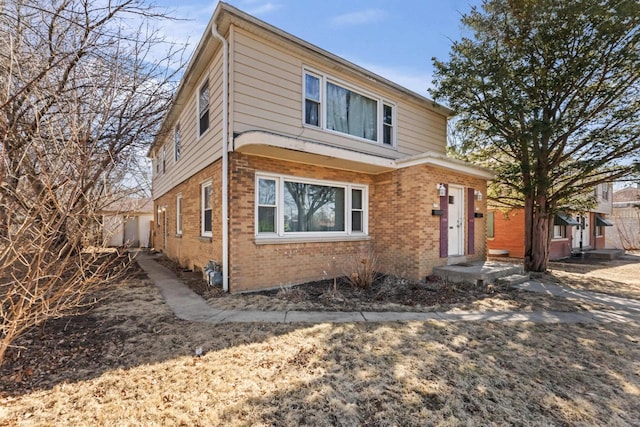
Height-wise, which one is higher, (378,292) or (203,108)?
(203,108)

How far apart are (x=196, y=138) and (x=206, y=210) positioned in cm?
228

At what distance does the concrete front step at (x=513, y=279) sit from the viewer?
25.7 feet

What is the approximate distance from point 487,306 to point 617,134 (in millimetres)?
6959

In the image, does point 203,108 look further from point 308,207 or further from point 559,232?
point 559,232

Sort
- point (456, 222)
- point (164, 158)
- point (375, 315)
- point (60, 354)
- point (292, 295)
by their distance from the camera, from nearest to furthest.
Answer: point (60, 354) < point (375, 315) < point (292, 295) < point (456, 222) < point (164, 158)

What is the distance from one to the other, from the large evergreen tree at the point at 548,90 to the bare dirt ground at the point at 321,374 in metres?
5.78

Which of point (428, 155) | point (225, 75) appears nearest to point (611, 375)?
point (428, 155)

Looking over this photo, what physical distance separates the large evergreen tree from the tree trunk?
3 cm

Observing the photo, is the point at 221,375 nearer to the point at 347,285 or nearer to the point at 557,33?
the point at 347,285

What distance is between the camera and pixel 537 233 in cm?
984

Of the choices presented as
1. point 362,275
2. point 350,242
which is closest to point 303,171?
point 350,242

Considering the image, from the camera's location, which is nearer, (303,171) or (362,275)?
(362,275)

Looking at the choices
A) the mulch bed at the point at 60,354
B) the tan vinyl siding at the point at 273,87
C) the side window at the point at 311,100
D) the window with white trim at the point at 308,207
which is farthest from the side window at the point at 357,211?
the mulch bed at the point at 60,354

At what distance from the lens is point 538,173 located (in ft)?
30.4
